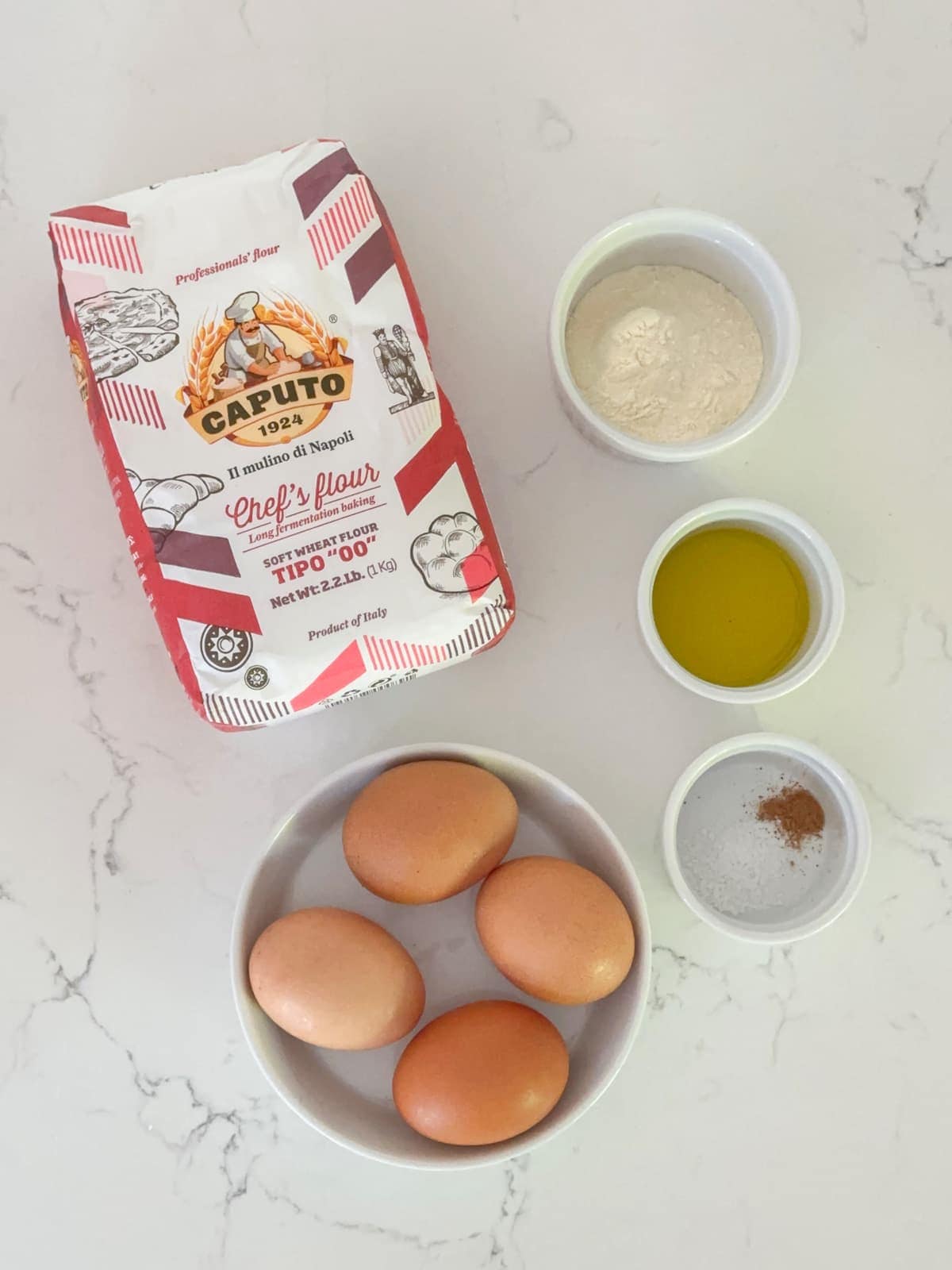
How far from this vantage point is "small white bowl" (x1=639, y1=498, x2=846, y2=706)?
73cm

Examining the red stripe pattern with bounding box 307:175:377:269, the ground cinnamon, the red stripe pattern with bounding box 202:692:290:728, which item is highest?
the red stripe pattern with bounding box 307:175:377:269

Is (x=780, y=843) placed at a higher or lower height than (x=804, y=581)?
lower

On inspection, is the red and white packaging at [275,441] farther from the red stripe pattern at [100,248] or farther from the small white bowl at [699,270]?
the small white bowl at [699,270]

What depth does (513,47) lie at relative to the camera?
32.6 inches

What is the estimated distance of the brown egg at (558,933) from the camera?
2.16 feet

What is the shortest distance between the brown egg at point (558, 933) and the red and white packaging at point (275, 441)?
0.16 meters

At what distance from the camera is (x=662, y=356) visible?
0.75 metres

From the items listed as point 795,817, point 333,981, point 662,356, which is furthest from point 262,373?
point 795,817

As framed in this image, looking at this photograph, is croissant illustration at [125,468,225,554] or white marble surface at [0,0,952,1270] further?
white marble surface at [0,0,952,1270]

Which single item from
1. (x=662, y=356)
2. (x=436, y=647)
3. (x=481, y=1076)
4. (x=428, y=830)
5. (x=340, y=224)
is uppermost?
(x=340, y=224)

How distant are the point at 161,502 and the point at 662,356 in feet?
1.22

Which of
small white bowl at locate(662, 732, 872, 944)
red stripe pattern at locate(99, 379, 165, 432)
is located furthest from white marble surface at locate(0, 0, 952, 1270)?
red stripe pattern at locate(99, 379, 165, 432)

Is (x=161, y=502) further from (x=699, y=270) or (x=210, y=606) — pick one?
(x=699, y=270)

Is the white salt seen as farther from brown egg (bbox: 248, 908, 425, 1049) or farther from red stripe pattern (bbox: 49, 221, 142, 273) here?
red stripe pattern (bbox: 49, 221, 142, 273)
